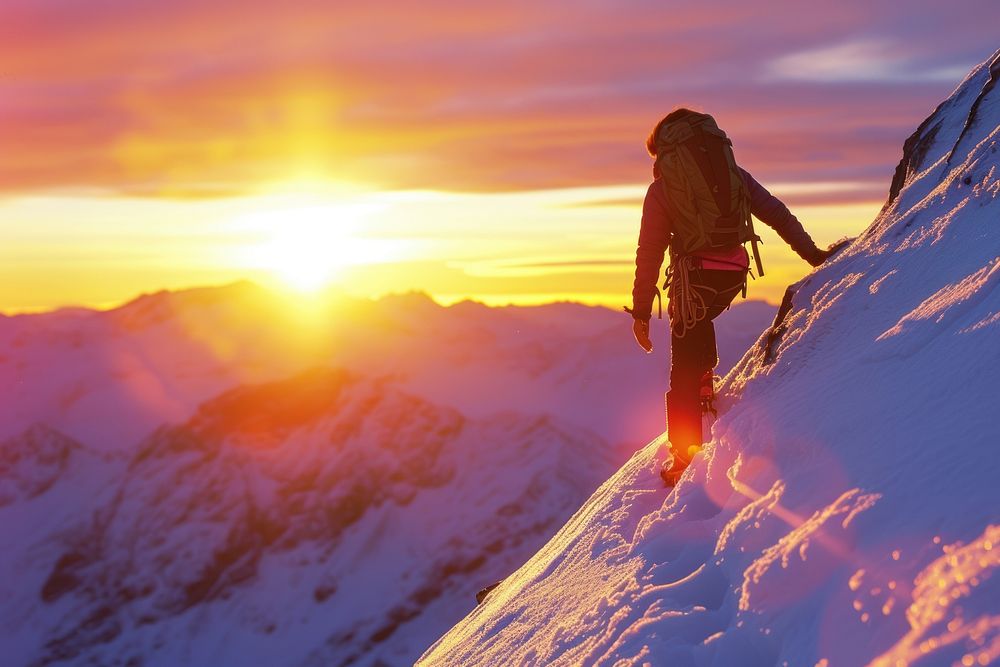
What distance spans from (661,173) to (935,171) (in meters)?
3.55

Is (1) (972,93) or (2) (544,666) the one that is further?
(1) (972,93)

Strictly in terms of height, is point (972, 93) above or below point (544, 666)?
above

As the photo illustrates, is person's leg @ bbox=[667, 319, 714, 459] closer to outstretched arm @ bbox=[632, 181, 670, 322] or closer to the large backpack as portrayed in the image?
outstretched arm @ bbox=[632, 181, 670, 322]

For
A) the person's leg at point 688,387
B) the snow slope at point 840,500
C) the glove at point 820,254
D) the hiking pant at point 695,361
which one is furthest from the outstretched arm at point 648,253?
the glove at point 820,254

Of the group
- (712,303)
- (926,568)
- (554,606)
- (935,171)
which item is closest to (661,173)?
(712,303)

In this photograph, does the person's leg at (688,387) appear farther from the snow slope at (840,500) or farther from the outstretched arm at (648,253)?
the outstretched arm at (648,253)

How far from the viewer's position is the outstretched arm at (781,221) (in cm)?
982

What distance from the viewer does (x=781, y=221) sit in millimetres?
10164

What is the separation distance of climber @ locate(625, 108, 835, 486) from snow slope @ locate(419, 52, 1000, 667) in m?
0.58

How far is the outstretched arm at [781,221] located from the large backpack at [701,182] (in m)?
0.66

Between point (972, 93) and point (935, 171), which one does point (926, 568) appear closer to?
point (935, 171)

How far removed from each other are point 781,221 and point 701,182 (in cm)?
177

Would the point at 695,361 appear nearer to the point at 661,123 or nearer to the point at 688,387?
the point at 688,387

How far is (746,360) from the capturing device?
33.4 ft
